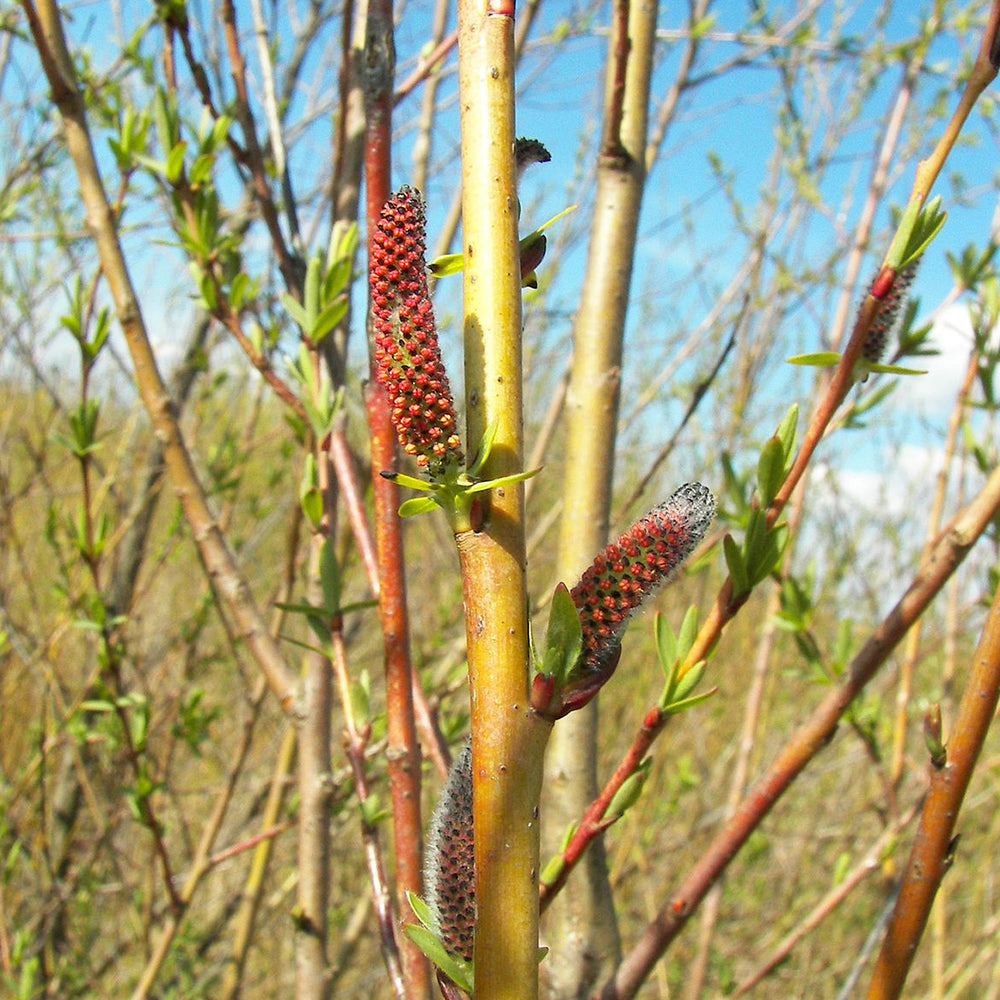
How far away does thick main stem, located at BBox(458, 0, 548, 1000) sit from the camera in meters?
0.52

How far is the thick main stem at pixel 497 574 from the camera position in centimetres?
52

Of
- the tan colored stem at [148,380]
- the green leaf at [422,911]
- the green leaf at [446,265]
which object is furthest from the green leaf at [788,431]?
the tan colored stem at [148,380]

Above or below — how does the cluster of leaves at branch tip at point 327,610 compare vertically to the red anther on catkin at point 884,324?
below

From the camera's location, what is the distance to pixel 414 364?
526 mm

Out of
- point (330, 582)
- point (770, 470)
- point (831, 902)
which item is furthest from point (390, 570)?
point (831, 902)

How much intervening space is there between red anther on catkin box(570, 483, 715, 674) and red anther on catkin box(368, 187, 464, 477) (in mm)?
124

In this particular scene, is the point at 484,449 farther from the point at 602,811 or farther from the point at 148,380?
the point at 148,380

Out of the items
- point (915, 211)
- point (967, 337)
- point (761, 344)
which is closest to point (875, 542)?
point (761, 344)

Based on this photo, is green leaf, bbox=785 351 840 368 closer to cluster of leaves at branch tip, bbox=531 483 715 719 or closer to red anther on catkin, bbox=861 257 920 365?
red anther on catkin, bbox=861 257 920 365

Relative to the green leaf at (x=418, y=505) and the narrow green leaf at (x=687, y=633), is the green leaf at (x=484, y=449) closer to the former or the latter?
the green leaf at (x=418, y=505)

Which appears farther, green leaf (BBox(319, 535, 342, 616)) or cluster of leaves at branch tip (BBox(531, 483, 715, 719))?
green leaf (BBox(319, 535, 342, 616))

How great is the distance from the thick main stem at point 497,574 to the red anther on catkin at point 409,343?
21 millimetres

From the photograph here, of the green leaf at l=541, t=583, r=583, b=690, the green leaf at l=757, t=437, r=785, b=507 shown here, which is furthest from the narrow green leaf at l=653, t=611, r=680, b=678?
the green leaf at l=541, t=583, r=583, b=690

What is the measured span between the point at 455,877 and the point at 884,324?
68 centimetres
